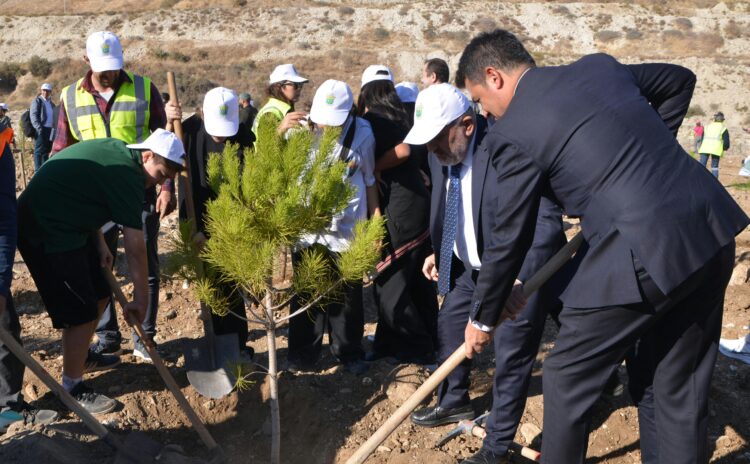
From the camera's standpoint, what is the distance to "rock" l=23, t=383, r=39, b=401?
3.77 meters

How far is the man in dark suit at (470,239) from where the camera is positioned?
9.93 feet

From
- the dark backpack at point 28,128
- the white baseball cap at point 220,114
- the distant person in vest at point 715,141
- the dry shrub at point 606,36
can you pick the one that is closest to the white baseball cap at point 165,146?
the white baseball cap at point 220,114

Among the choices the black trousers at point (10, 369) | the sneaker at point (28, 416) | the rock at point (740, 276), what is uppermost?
the black trousers at point (10, 369)

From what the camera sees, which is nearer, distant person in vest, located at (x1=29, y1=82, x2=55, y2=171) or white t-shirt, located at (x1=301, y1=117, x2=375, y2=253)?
white t-shirt, located at (x1=301, y1=117, x2=375, y2=253)

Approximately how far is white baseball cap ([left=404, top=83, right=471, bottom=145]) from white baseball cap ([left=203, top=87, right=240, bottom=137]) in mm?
1253

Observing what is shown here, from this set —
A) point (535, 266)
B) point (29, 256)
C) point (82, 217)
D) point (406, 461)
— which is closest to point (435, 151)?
point (535, 266)

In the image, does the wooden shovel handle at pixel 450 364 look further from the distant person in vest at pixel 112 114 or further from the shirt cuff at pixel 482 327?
the distant person in vest at pixel 112 114

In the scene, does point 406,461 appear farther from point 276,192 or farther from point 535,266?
point 276,192

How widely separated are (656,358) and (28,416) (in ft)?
9.87

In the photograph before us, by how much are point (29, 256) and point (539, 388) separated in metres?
2.87

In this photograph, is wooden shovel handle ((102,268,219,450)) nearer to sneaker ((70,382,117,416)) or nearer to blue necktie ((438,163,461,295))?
sneaker ((70,382,117,416))

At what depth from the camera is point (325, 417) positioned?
3809 millimetres

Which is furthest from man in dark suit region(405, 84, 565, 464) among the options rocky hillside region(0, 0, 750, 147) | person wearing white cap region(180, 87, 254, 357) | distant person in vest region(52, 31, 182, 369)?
rocky hillside region(0, 0, 750, 147)

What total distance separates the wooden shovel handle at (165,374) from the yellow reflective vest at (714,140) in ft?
42.8
